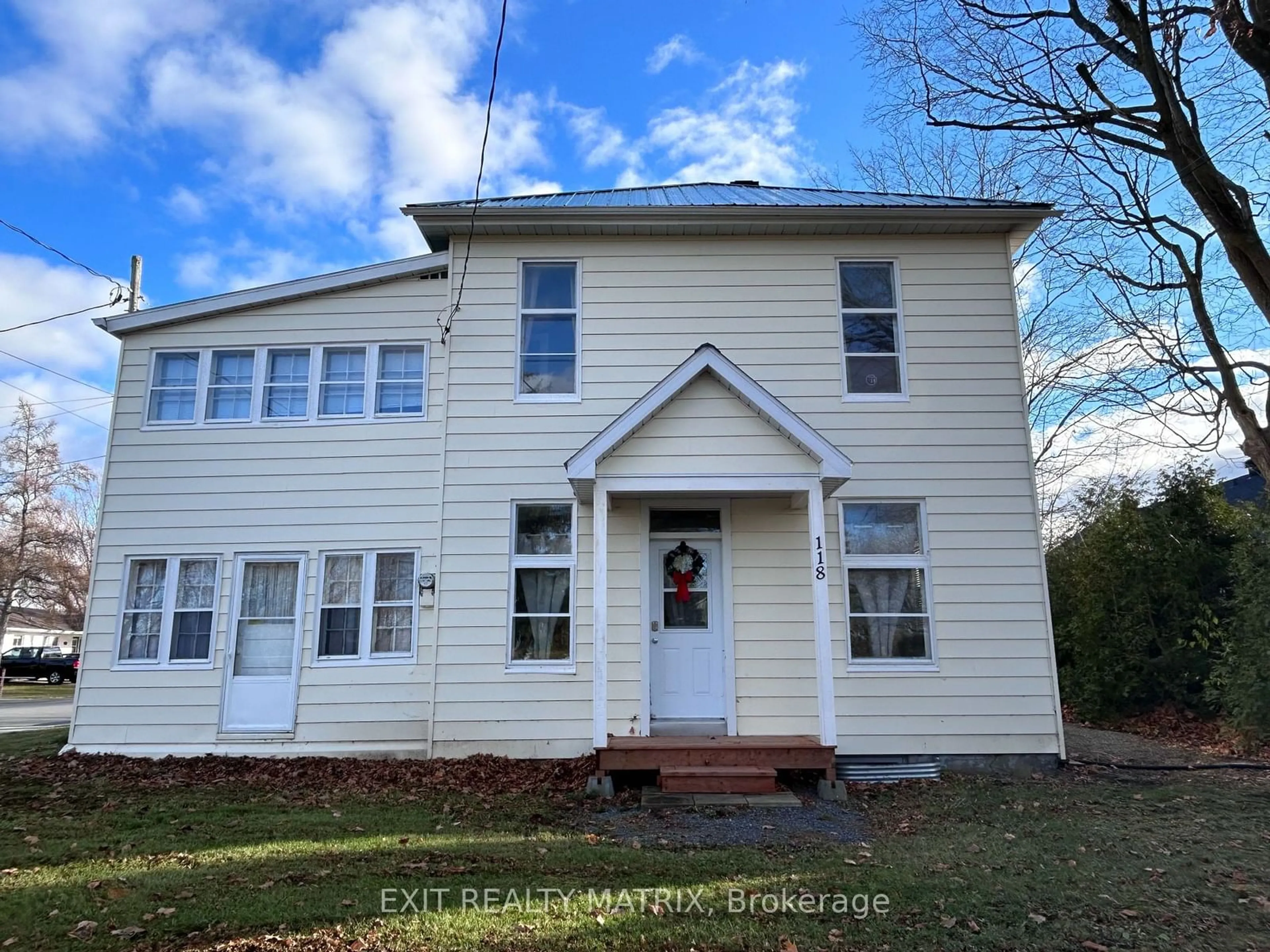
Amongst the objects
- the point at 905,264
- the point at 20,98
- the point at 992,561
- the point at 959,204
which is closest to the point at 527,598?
the point at 992,561

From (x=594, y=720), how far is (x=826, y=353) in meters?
5.14

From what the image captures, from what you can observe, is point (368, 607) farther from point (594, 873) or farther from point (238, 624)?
point (594, 873)

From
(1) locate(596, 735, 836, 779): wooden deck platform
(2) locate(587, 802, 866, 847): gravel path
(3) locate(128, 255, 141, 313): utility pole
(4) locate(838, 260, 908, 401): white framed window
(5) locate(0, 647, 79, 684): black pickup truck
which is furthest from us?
(5) locate(0, 647, 79, 684): black pickup truck

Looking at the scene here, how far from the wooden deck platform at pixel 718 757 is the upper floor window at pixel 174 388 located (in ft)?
22.5

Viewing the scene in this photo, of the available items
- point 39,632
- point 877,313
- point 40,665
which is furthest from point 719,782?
point 39,632

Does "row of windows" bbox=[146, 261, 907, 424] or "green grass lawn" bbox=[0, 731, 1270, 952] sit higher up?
"row of windows" bbox=[146, 261, 907, 424]

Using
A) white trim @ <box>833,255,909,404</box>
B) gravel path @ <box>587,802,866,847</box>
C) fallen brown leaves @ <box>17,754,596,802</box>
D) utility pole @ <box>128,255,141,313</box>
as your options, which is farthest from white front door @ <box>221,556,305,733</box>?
utility pole @ <box>128,255,141,313</box>

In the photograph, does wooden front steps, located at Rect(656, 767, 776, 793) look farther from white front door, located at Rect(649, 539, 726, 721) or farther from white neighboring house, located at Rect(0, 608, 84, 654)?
white neighboring house, located at Rect(0, 608, 84, 654)

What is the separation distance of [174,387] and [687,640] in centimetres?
731

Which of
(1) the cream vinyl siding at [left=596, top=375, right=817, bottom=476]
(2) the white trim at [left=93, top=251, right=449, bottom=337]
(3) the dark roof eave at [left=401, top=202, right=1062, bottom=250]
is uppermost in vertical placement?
(3) the dark roof eave at [left=401, top=202, right=1062, bottom=250]

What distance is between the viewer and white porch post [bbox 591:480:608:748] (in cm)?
739

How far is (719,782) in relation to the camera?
7156 mm

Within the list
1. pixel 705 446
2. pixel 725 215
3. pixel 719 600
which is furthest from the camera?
pixel 725 215

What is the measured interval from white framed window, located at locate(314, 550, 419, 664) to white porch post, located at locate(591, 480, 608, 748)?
2367 mm
